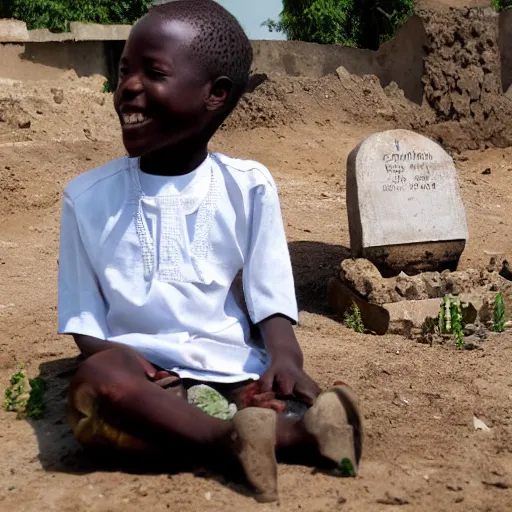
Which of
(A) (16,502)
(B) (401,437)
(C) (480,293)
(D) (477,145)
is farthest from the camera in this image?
(D) (477,145)

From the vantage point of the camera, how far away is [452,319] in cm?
512

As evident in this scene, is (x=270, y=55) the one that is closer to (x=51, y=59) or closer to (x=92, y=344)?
(x=51, y=59)

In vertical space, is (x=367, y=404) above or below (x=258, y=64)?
below

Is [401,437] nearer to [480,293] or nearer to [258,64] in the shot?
[480,293]

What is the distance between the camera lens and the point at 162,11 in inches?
117

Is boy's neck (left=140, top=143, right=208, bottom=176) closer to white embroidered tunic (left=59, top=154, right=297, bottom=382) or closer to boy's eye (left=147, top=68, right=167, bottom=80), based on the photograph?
white embroidered tunic (left=59, top=154, right=297, bottom=382)

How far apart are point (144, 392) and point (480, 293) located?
3559 millimetres

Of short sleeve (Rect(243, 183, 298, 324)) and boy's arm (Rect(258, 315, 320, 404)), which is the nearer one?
boy's arm (Rect(258, 315, 320, 404))

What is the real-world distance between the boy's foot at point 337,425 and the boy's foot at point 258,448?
0.49ft

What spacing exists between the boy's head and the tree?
51.8ft

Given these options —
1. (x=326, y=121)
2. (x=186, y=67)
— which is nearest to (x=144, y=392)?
(x=186, y=67)

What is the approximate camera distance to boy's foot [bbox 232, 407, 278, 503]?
8.59 ft

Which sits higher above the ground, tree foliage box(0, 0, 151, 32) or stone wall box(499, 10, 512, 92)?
tree foliage box(0, 0, 151, 32)

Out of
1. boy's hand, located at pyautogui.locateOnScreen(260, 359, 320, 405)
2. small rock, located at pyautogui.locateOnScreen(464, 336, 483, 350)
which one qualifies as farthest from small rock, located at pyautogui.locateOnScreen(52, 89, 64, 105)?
boy's hand, located at pyautogui.locateOnScreen(260, 359, 320, 405)
